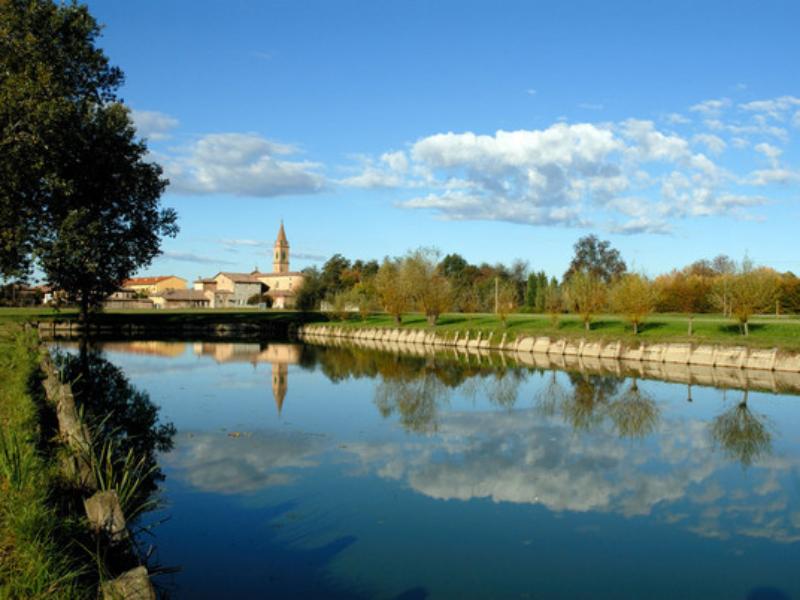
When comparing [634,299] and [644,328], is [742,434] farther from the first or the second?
[644,328]

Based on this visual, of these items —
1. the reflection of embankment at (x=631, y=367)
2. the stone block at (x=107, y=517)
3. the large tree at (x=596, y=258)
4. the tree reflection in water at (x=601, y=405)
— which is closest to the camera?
the stone block at (x=107, y=517)

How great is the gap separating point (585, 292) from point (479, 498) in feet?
103

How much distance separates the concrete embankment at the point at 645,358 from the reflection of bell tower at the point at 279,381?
411 inches

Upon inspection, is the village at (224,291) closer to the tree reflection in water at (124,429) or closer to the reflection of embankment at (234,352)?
the reflection of embankment at (234,352)

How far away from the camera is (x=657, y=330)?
37219 millimetres

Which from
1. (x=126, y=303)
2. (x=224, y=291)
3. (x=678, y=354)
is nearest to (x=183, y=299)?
(x=224, y=291)

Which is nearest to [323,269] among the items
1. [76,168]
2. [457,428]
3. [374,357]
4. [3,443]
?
[374,357]

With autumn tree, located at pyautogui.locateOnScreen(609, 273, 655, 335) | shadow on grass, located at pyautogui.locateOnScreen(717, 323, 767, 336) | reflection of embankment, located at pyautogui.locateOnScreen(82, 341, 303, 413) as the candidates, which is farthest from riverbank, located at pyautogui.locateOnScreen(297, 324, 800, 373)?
reflection of embankment, located at pyautogui.locateOnScreen(82, 341, 303, 413)

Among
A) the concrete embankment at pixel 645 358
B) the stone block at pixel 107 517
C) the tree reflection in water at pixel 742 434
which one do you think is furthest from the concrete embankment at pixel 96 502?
the concrete embankment at pixel 645 358

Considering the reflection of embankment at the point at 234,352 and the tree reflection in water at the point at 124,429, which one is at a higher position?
the tree reflection in water at the point at 124,429

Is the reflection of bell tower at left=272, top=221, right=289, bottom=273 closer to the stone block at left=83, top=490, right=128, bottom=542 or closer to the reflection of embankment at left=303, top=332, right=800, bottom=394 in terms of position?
the reflection of embankment at left=303, top=332, right=800, bottom=394

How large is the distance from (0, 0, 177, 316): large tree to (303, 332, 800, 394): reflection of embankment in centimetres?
1706

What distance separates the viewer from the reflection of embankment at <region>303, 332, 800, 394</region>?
2431 centimetres

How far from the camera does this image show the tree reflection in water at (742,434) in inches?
520
